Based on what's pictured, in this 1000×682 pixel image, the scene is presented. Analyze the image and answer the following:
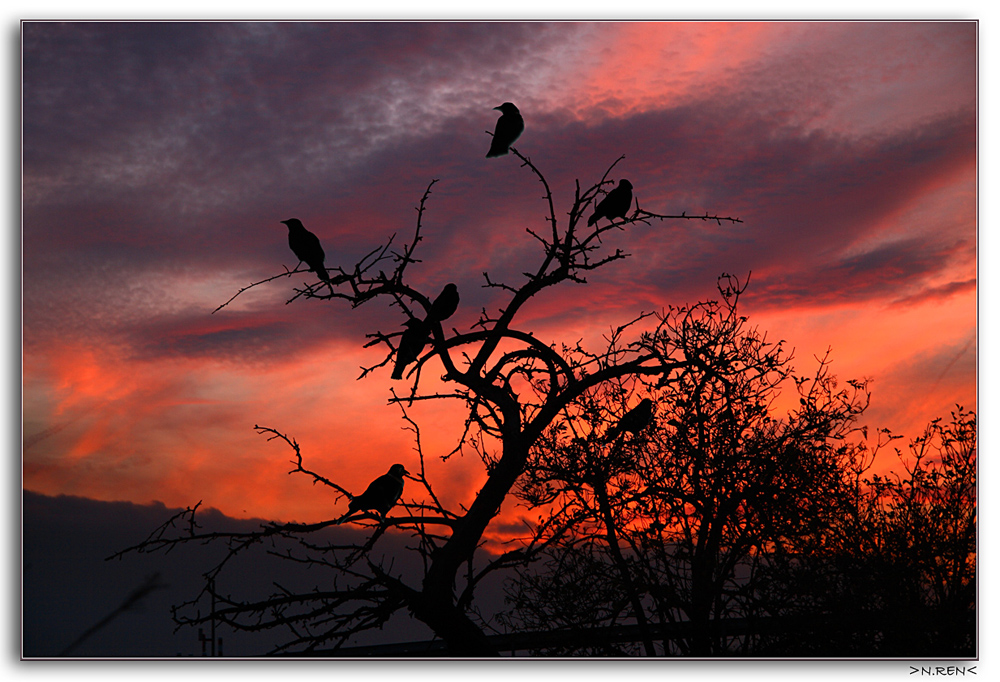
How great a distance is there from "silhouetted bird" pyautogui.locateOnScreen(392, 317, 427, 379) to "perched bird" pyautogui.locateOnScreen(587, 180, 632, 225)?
1274 millimetres

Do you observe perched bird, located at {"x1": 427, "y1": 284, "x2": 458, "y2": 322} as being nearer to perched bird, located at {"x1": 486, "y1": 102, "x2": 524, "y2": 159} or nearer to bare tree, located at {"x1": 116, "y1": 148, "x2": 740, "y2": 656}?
bare tree, located at {"x1": 116, "y1": 148, "x2": 740, "y2": 656}

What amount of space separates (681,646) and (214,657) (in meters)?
2.11

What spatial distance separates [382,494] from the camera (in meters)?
3.12

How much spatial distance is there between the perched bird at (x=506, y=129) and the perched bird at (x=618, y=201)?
590 millimetres

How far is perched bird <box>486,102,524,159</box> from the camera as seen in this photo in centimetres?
345

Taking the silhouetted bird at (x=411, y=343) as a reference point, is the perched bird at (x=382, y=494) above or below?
below

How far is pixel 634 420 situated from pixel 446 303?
64.7 inches

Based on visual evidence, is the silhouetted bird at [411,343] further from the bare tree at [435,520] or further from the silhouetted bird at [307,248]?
the silhouetted bird at [307,248]

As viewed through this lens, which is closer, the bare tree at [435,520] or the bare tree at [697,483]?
the bare tree at [435,520]

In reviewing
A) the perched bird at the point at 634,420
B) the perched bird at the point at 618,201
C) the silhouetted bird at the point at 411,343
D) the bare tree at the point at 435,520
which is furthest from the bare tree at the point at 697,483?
the silhouetted bird at the point at 411,343

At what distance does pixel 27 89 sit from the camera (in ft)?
11.7

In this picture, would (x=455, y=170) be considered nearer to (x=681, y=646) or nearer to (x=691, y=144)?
(x=691, y=144)

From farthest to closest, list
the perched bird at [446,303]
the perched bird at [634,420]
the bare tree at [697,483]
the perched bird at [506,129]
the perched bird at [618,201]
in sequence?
1. the perched bird at [634,420]
2. the bare tree at [697,483]
3. the perched bird at [618,201]
4. the perched bird at [506,129]
5. the perched bird at [446,303]

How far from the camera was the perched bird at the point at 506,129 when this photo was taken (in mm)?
3447
